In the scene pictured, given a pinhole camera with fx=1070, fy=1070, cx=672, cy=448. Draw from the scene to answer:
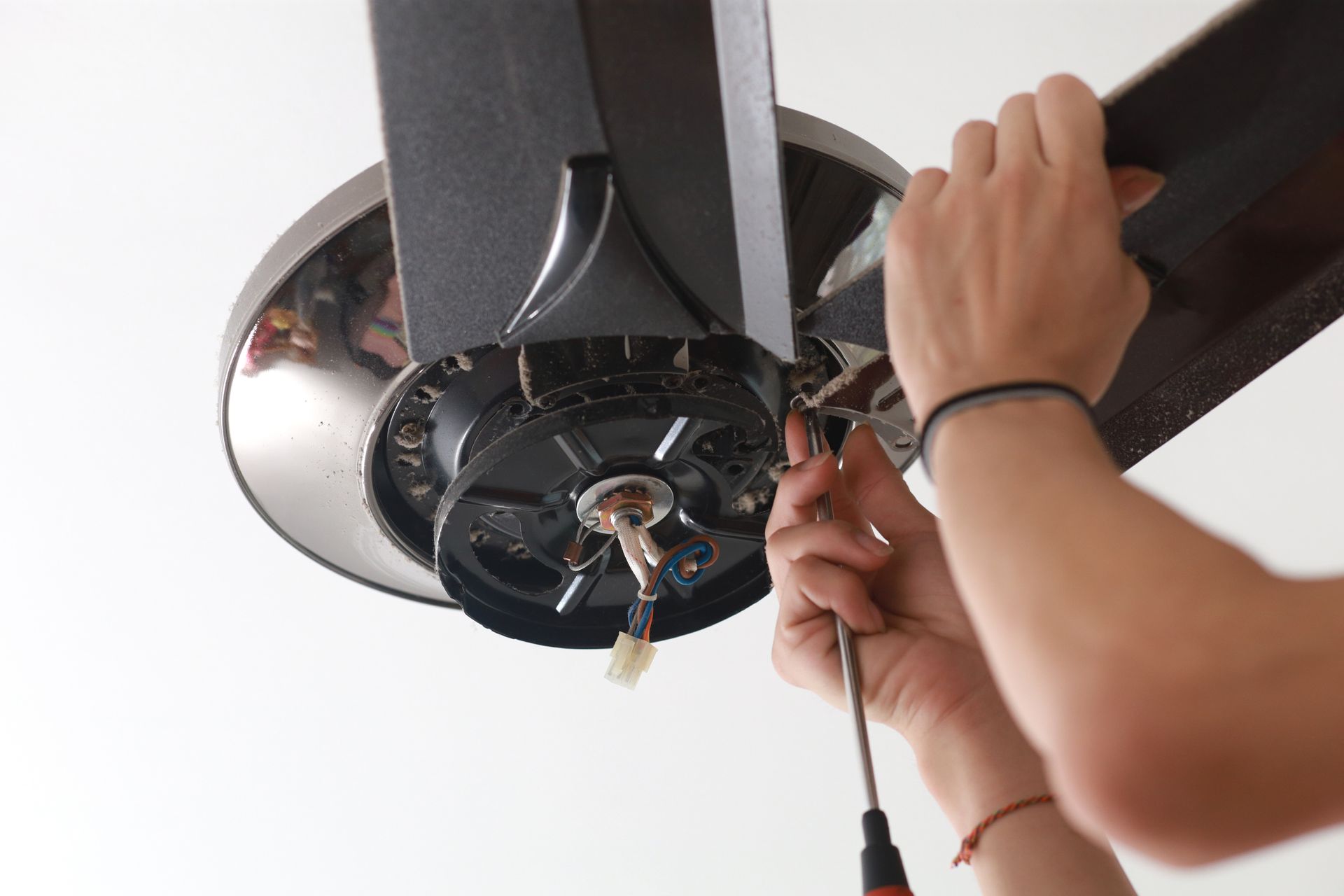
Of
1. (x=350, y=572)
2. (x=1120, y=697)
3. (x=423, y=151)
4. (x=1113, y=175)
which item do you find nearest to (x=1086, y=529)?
(x=1120, y=697)

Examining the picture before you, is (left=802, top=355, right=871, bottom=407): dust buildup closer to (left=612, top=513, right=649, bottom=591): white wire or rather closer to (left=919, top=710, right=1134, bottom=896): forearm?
(left=612, top=513, right=649, bottom=591): white wire

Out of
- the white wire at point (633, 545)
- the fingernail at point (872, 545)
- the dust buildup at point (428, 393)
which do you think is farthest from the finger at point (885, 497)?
the dust buildup at point (428, 393)

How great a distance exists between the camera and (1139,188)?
0.53 meters

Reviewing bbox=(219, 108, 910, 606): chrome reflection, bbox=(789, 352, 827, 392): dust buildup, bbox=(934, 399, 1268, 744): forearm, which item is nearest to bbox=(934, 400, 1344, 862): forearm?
bbox=(934, 399, 1268, 744): forearm

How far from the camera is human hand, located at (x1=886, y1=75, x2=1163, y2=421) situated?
47cm

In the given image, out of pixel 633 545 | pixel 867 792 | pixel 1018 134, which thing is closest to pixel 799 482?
pixel 633 545

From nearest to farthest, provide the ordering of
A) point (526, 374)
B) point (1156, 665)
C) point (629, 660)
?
point (1156, 665) → point (526, 374) → point (629, 660)

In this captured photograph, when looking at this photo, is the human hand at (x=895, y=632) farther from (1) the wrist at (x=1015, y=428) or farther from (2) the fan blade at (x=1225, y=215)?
(1) the wrist at (x=1015, y=428)

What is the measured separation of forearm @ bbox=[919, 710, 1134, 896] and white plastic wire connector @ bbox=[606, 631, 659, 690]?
0.23m

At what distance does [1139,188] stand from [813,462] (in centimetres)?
31

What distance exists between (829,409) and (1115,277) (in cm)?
33

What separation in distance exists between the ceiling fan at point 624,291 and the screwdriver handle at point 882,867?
28cm

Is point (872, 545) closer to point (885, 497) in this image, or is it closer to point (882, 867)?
point (885, 497)

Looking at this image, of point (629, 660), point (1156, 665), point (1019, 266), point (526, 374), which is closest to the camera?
point (1156, 665)
